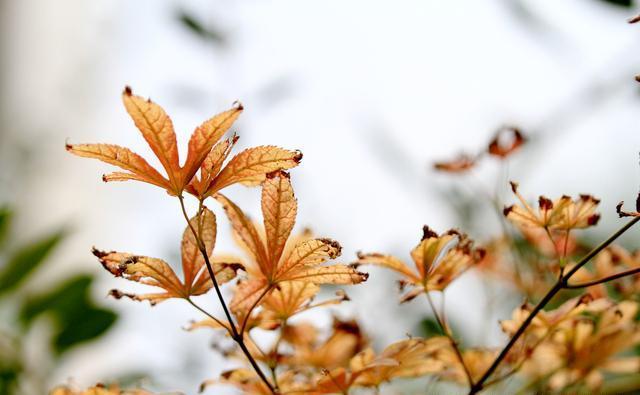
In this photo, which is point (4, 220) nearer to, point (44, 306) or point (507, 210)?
point (44, 306)

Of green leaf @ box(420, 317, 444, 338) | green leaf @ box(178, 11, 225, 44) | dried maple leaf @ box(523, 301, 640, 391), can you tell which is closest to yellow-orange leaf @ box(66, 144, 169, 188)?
dried maple leaf @ box(523, 301, 640, 391)

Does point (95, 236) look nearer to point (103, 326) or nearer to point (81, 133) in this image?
point (81, 133)

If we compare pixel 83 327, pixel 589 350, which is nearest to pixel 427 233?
pixel 589 350

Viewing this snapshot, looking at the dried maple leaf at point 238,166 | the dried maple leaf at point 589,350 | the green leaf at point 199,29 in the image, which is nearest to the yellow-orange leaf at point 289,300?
the dried maple leaf at point 238,166

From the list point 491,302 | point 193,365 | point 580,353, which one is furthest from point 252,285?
point 193,365

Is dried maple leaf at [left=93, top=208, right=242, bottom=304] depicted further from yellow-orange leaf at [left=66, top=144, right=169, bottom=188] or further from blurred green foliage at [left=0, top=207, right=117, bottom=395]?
blurred green foliage at [left=0, top=207, right=117, bottom=395]

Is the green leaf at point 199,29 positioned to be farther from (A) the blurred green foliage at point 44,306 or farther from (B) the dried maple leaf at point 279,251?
(B) the dried maple leaf at point 279,251
